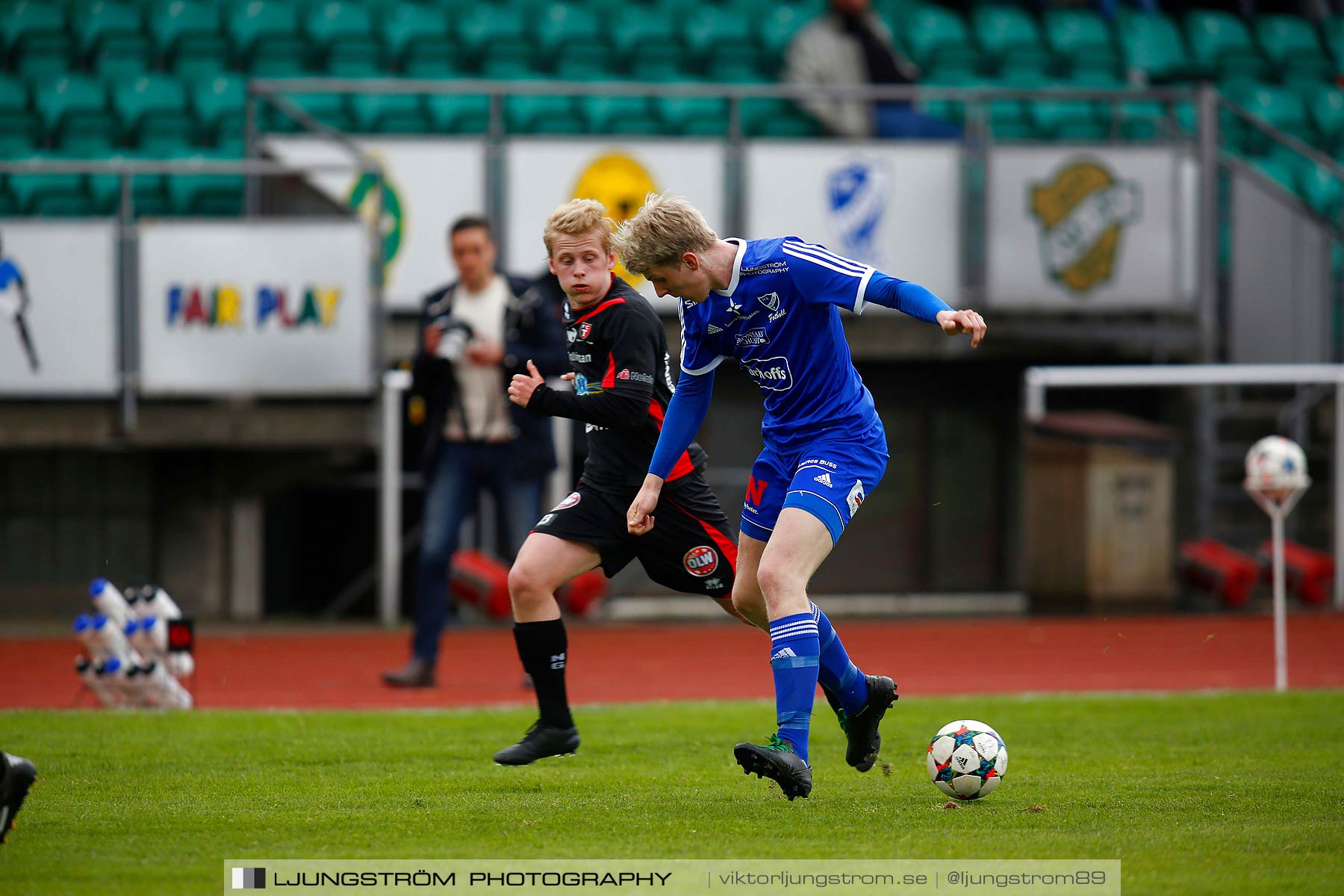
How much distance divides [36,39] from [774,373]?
11.7 meters

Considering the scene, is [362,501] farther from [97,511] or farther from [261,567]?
[97,511]

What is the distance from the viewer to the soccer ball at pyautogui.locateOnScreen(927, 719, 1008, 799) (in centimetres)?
526

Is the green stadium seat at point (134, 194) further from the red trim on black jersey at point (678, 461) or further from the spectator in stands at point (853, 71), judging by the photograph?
the red trim on black jersey at point (678, 461)

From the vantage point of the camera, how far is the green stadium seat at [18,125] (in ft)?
45.4

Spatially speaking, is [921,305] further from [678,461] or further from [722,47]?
[722,47]

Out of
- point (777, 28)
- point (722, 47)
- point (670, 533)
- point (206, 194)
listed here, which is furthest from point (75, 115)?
point (670, 533)

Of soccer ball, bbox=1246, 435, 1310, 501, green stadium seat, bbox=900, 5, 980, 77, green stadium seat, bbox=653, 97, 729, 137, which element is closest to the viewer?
soccer ball, bbox=1246, 435, 1310, 501

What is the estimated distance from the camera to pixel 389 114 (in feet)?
44.9

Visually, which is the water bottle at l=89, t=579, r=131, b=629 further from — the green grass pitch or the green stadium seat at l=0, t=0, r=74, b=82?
the green stadium seat at l=0, t=0, r=74, b=82

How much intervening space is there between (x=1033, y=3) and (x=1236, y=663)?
968cm

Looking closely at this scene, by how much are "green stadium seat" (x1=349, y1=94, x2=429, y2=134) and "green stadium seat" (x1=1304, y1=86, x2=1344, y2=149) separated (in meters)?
8.83

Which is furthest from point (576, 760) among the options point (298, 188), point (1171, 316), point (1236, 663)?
point (1171, 316)

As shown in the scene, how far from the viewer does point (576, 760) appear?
6.36m

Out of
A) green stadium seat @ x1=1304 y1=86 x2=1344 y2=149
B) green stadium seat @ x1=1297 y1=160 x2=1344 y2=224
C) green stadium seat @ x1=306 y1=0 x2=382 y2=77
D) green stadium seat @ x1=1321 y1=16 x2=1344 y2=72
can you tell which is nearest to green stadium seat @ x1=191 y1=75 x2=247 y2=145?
green stadium seat @ x1=306 y1=0 x2=382 y2=77
